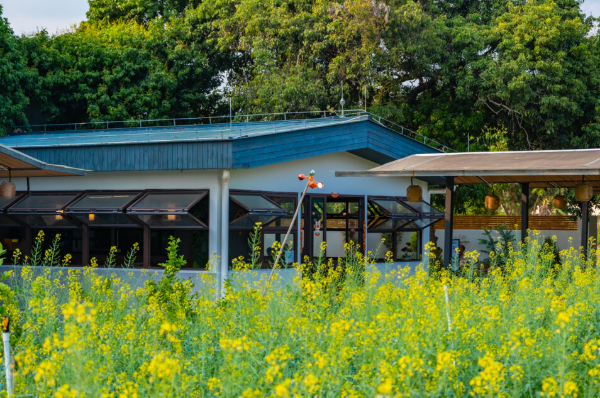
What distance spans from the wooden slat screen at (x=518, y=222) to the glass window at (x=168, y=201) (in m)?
13.6

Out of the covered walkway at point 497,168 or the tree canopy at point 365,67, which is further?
the tree canopy at point 365,67

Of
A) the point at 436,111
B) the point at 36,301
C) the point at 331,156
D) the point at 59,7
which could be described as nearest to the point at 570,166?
the point at 331,156

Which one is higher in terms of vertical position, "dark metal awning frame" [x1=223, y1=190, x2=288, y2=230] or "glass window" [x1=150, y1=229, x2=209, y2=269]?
"dark metal awning frame" [x1=223, y1=190, x2=288, y2=230]

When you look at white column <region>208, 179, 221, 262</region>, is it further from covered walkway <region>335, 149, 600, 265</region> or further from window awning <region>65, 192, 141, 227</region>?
covered walkway <region>335, 149, 600, 265</region>

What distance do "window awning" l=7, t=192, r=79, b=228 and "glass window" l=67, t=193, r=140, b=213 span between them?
0.26 m

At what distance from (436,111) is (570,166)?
1361cm

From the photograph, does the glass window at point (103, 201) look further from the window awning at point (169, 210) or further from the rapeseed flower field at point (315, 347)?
the rapeseed flower field at point (315, 347)

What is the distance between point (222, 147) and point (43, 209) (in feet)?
11.0

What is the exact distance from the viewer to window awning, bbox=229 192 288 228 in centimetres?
1095

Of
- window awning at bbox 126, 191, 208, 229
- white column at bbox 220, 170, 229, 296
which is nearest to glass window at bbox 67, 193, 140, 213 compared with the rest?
window awning at bbox 126, 191, 208, 229

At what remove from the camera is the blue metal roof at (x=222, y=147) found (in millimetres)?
10609

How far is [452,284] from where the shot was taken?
7.39 metres

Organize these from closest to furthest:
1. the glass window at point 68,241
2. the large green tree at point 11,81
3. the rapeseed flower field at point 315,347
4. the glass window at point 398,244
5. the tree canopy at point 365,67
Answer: the rapeseed flower field at point 315,347, the glass window at point 68,241, the glass window at point 398,244, the large green tree at point 11,81, the tree canopy at point 365,67

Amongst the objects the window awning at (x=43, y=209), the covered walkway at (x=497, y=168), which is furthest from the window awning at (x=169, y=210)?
the covered walkway at (x=497, y=168)
